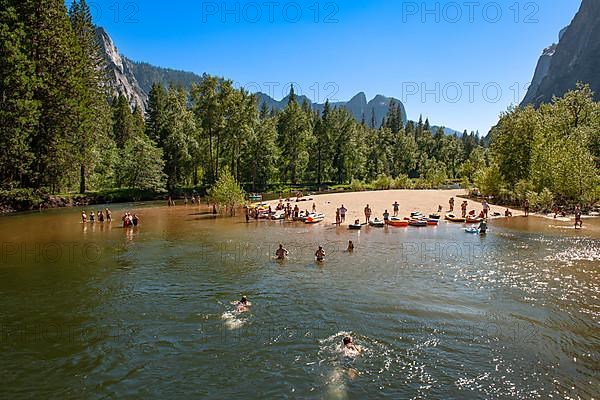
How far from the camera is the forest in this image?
49094mm

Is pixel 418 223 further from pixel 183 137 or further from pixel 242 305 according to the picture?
pixel 183 137

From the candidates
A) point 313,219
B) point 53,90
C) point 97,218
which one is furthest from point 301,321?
point 53,90

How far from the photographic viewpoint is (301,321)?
15984mm

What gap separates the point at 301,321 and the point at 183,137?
6604 centimetres

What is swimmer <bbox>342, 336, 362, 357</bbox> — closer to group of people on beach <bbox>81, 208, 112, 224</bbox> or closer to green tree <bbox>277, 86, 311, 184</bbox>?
group of people on beach <bbox>81, 208, 112, 224</bbox>

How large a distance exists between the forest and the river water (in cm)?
2477

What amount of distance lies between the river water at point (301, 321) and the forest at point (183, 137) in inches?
975

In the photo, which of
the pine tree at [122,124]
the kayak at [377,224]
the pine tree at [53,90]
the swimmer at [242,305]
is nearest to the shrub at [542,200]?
the kayak at [377,224]

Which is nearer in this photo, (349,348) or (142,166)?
(349,348)

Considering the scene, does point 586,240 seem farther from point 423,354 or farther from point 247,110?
point 247,110

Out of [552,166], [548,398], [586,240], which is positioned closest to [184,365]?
[548,398]

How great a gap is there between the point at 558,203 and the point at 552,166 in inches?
186

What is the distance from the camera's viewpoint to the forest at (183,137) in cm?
A: 4909

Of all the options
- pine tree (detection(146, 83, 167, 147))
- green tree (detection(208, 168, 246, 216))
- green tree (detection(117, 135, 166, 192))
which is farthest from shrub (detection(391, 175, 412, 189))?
pine tree (detection(146, 83, 167, 147))
